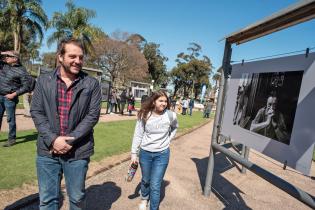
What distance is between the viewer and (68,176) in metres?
2.53

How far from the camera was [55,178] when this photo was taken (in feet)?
8.34

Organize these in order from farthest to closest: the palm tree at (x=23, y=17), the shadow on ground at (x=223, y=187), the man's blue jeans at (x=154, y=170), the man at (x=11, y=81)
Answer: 1. the palm tree at (x=23, y=17)
2. the man at (x=11, y=81)
3. the shadow on ground at (x=223, y=187)
4. the man's blue jeans at (x=154, y=170)

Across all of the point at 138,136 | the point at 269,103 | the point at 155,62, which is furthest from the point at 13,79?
the point at 155,62

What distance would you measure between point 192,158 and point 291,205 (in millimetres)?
3043

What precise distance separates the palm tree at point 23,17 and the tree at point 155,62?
131ft

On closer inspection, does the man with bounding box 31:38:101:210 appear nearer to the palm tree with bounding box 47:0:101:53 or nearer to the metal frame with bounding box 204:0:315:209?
the metal frame with bounding box 204:0:315:209

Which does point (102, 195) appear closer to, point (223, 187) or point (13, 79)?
point (223, 187)

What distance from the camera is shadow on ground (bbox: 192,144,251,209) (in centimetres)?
447

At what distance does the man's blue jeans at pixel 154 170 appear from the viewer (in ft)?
11.3

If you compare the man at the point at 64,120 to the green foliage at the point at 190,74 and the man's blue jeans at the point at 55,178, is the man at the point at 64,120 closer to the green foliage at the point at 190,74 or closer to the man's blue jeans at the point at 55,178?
the man's blue jeans at the point at 55,178

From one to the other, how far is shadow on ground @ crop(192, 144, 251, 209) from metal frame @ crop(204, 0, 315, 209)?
1.22 ft

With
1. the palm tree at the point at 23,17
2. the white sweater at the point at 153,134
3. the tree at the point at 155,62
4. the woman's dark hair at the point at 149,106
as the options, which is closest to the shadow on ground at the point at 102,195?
the white sweater at the point at 153,134

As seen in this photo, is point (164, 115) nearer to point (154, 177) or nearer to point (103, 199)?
point (154, 177)

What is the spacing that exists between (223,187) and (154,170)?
2345 millimetres
